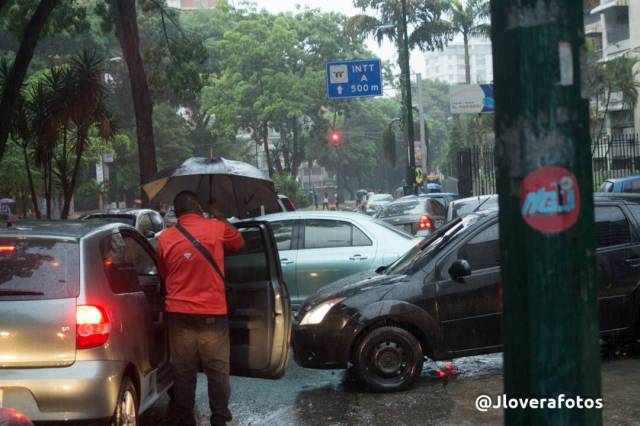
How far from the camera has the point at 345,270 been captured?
10.3m

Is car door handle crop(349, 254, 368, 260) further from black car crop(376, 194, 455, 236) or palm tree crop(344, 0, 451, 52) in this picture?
palm tree crop(344, 0, 451, 52)

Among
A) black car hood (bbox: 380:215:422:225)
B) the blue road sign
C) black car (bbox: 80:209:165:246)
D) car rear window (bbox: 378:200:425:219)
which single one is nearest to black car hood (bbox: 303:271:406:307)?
black car (bbox: 80:209:165:246)

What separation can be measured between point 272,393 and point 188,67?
49.4ft

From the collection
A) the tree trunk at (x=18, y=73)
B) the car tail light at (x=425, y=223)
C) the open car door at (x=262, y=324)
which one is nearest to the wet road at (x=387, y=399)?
the open car door at (x=262, y=324)

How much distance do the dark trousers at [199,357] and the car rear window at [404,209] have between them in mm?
13353

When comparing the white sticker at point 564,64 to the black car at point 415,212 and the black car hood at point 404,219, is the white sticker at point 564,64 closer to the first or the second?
the black car at point 415,212

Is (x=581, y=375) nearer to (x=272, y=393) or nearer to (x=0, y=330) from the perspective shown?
(x=0, y=330)

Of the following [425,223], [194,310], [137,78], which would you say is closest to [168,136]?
[137,78]

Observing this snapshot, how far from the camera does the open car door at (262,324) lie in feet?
19.9

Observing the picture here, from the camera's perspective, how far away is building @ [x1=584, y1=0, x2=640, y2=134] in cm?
4244

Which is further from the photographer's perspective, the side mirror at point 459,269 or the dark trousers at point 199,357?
the side mirror at point 459,269

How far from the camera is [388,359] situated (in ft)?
23.2

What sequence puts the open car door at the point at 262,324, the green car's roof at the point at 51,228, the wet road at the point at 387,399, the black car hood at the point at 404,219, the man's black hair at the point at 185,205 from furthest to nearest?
the black car hood at the point at 404,219 < the wet road at the point at 387,399 < the open car door at the point at 262,324 < the man's black hair at the point at 185,205 < the green car's roof at the point at 51,228

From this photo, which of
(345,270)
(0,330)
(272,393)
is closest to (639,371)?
(272,393)
